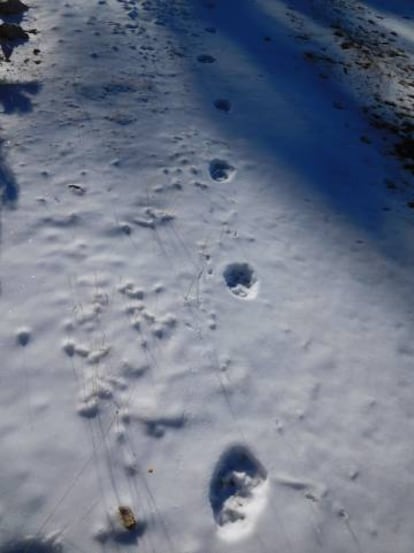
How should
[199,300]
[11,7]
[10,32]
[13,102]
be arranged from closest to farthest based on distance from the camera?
[199,300] < [13,102] < [10,32] < [11,7]

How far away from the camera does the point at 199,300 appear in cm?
457

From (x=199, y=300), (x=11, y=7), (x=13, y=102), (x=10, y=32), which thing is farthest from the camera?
(x=11, y=7)

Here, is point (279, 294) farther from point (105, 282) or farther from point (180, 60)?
point (180, 60)

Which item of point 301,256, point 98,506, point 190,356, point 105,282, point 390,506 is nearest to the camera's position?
point 98,506

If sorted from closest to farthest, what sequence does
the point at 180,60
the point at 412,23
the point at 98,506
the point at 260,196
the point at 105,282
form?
1. the point at 98,506
2. the point at 105,282
3. the point at 260,196
4. the point at 180,60
5. the point at 412,23

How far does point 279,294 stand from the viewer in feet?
15.7

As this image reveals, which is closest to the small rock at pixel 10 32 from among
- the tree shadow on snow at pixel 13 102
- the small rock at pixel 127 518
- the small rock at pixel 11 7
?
the small rock at pixel 11 7

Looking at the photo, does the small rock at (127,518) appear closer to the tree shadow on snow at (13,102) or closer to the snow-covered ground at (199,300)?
the snow-covered ground at (199,300)

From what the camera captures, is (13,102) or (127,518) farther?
(13,102)

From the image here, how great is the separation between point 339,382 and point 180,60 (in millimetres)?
5941

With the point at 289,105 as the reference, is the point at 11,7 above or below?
above

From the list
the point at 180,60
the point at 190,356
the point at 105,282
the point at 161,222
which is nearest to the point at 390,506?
the point at 190,356

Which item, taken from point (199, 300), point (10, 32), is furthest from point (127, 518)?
point (10, 32)

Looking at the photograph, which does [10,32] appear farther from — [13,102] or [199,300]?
[199,300]
